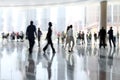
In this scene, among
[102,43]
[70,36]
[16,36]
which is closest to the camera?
[70,36]

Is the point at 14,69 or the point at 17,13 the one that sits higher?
the point at 17,13

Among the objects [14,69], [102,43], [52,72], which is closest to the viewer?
[52,72]

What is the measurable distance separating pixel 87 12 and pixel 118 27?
522 centimetres

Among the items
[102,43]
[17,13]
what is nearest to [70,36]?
[102,43]

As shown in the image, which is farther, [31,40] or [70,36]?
[70,36]

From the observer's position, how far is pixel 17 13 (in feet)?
150

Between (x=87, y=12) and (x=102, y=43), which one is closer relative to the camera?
(x=102, y=43)

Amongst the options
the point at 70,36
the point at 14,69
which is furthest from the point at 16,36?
the point at 14,69

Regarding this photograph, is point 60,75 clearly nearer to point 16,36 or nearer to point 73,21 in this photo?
point 16,36

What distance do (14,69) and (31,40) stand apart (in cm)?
632

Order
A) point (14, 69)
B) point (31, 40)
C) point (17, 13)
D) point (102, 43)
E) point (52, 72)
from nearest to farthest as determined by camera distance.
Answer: point (52, 72), point (14, 69), point (31, 40), point (102, 43), point (17, 13)

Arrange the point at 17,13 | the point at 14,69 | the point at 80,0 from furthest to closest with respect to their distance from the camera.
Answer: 1. the point at 17,13
2. the point at 80,0
3. the point at 14,69

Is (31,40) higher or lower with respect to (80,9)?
lower

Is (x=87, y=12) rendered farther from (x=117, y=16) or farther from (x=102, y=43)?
(x=102, y=43)
